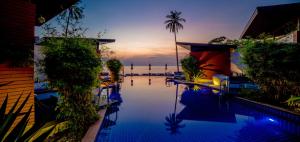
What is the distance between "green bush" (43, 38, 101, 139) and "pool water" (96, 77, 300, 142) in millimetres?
858

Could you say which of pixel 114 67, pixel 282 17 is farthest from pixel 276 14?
pixel 114 67

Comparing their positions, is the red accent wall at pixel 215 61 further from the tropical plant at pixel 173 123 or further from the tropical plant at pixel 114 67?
the tropical plant at pixel 173 123

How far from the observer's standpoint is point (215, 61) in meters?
20.2

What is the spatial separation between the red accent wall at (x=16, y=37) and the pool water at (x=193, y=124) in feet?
7.99

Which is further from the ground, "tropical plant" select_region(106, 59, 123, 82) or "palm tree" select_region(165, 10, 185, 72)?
"palm tree" select_region(165, 10, 185, 72)

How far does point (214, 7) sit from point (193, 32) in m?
8.72

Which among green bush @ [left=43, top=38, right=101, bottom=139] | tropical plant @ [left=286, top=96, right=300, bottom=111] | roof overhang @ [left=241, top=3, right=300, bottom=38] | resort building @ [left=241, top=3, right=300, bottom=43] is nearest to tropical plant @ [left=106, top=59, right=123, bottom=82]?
resort building @ [left=241, top=3, right=300, bottom=43]

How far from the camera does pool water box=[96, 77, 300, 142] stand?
5.54 meters

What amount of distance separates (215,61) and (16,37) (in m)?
18.0

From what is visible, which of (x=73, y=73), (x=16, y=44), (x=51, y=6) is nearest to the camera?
(x=73, y=73)

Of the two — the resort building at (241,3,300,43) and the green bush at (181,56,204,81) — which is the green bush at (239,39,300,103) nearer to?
the resort building at (241,3,300,43)

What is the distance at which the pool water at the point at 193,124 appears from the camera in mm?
5543

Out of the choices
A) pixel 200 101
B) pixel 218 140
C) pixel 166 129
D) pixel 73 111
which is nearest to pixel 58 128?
pixel 73 111

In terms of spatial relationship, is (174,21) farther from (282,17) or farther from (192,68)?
(282,17)
